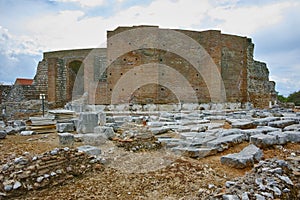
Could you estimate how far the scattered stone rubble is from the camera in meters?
3.01

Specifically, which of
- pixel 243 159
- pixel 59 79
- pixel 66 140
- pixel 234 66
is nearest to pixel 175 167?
pixel 243 159

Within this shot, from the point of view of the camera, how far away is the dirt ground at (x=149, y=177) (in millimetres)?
3021

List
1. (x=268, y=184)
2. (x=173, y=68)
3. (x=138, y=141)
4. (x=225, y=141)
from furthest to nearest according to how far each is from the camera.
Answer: (x=173, y=68) → (x=138, y=141) → (x=225, y=141) → (x=268, y=184)

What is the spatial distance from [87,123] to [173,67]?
27.0ft

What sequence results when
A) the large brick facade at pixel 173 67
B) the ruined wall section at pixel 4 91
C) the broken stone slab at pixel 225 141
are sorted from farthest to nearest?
the ruined wall section at pixel 4 91
the large brick facade at pixel 173 67
the broken stone slab at pixel 225 141

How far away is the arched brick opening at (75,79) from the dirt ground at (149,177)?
1596 cm

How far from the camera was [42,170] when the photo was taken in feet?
10.9

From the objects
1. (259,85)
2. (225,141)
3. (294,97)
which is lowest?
(225,141)

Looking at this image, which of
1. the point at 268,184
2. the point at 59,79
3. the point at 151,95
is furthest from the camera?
the point at 59,79

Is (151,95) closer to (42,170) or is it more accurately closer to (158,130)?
(158,130)

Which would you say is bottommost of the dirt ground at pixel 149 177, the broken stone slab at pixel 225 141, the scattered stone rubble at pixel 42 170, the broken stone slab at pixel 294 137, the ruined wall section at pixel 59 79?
the dirt ground at pixel 149 177

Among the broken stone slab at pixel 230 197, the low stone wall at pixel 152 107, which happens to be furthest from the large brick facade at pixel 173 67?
the broken stone slab at pixel 230 197

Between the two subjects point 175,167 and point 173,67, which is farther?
point 173,67

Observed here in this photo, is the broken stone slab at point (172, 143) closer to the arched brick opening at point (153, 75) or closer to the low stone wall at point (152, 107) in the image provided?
the low stone wall at point (152, 107)
